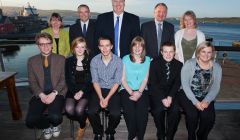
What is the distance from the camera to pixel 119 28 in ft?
14.9

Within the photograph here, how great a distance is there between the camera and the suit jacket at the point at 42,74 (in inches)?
144

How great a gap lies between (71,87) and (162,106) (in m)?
1.37

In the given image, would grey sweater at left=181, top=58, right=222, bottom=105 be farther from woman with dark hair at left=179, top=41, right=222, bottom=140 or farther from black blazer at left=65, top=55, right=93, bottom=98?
black blazer at left=65, top=55, right=93, bottom=98

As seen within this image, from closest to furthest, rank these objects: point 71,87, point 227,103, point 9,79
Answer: point 71,87, point 9,79, point 227,103

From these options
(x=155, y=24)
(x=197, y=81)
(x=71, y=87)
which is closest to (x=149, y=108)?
(x=197, y=81)

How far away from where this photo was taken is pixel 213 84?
3605 millimetres

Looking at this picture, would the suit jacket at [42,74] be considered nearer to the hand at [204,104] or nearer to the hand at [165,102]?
the hand at [165,102]

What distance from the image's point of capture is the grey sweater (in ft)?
11.6

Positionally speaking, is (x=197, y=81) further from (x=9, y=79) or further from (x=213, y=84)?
(x=9, y=79)

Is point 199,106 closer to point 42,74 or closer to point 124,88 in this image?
point 124,88

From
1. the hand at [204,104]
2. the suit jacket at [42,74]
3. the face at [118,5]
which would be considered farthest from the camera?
the face at [118,5]

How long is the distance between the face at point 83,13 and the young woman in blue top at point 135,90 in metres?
1.30

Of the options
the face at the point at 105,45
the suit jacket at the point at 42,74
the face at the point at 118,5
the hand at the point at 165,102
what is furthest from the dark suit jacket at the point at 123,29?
the hand at the point at 165,102

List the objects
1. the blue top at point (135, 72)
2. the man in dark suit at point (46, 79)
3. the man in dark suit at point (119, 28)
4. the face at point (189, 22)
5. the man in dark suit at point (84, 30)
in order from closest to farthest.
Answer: the man in dark suit at point (46, 79)
the blue top at point (135, 72)
the face at point (189, 22)
the man in dark suit at point (119, 28)
the man in dark suit at point (84, 30)
